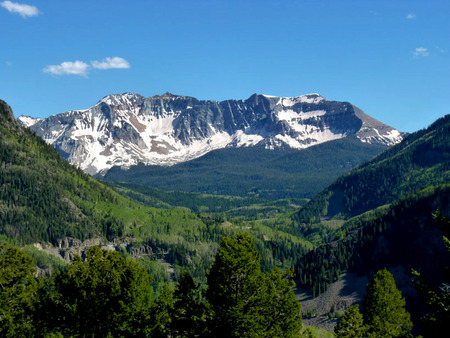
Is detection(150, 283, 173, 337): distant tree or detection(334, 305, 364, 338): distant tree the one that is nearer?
detection(334, 305, 364, 338): distant tree

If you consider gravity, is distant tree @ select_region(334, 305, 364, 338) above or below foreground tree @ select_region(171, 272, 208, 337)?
below

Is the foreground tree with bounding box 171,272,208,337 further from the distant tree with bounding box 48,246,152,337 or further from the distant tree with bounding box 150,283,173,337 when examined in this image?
the distant tree with bounding box 48,246,152,337

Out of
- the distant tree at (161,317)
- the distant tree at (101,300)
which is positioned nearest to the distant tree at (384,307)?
the distant tree at (161,317)

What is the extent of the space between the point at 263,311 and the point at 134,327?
654 inches

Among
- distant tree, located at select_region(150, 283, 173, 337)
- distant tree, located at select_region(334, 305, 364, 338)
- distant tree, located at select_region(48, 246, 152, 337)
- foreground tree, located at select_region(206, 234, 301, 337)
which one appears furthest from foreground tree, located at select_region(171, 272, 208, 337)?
distant tree, located at select_region(334, 305, 364, 338)

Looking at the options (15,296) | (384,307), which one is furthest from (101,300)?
(384,307)

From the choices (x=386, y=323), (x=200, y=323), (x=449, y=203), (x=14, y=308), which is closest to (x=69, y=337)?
(x=14, y=308)

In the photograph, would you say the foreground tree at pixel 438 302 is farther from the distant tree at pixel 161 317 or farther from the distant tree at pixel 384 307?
the distant tree at pixel 384 307

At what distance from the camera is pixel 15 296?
56188mm

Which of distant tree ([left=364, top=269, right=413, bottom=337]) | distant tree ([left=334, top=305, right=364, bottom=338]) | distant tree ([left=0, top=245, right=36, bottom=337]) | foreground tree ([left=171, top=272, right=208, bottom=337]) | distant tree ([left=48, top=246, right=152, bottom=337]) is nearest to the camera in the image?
foreground tree ([left=171, top=272, right=208, bottom=337])

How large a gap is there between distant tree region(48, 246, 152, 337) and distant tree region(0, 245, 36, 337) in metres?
3.25

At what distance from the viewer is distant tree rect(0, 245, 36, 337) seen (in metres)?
53.5

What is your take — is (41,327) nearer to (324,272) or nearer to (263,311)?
(263,311)

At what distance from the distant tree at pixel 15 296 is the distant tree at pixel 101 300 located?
3.25 m
